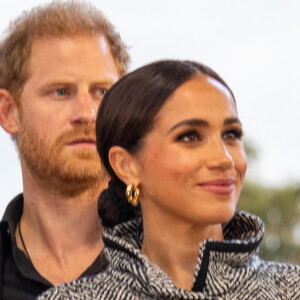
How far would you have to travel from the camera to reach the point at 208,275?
2473mm

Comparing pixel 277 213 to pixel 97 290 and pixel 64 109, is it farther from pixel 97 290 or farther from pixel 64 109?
pixel 97 290

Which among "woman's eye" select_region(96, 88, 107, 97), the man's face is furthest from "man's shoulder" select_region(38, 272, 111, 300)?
"woman's eye" select_region(96, 88, 107, 97)

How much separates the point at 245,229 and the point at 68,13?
1251mm

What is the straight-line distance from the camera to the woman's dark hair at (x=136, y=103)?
8.43 ft

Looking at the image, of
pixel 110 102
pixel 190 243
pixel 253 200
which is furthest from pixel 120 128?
pixel 253 200

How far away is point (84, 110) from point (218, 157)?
34.6 inches

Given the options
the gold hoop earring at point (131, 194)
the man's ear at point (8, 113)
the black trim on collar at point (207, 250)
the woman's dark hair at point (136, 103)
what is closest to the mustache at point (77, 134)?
the man's ear at point (8, 113)

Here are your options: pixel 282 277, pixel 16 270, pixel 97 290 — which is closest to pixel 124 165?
pixel 97 290

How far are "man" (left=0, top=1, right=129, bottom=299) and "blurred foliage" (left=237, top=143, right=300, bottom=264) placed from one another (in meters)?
3.53

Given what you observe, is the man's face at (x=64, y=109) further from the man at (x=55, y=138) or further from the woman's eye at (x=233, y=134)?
the woman's eye at (x=233, y=134)

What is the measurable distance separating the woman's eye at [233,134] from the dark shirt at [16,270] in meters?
0.83

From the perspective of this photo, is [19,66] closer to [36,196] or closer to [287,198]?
[36,196]

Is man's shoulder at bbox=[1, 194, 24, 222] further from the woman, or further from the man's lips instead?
the woman

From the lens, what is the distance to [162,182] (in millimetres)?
2512
